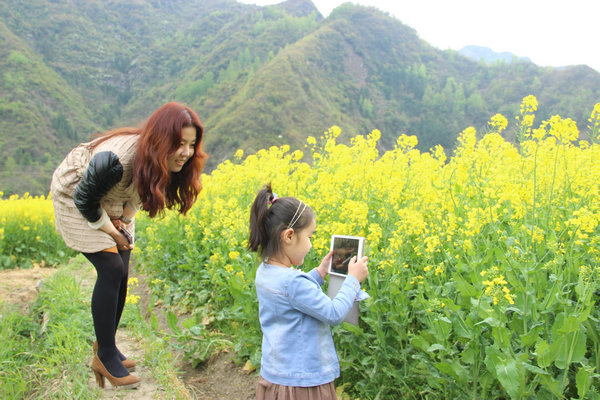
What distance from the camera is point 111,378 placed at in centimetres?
250

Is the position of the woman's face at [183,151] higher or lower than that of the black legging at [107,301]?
higher

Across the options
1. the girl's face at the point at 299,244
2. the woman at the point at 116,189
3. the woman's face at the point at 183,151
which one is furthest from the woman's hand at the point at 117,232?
the girl's face at the point at 299,244

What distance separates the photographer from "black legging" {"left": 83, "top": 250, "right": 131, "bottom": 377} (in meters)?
2.41

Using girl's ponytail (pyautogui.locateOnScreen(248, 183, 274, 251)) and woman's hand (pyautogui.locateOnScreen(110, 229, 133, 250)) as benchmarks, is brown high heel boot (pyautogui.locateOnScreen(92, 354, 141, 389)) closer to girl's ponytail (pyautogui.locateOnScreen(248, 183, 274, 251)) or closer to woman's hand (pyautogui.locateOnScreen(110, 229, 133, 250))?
woman's hand (pyautogui.locateOnScreen(110, 229, 133, 250))

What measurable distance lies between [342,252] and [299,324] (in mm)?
372

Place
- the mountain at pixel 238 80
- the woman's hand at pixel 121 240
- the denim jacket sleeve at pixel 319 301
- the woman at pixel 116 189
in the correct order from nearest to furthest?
the denim jacket sleeve at pixel 319 301 < the woman at pixel 116 189 < the woman's hand at pixel 121 240 < the mountain at pixel 238 80

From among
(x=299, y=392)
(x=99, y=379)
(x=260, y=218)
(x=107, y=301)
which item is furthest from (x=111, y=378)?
(x=260, y=218)

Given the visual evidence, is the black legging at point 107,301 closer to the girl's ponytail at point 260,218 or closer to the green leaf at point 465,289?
the girl's ponytail at point 260,218

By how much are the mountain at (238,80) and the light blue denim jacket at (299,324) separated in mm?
33277

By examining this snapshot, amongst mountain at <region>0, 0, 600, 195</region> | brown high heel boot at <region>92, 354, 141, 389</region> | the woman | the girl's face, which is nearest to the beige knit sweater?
the woman

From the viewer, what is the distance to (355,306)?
72.4 inches

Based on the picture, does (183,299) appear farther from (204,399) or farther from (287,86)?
(287,86)

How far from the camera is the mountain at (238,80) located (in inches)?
1981

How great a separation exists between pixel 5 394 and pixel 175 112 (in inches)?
83.2
